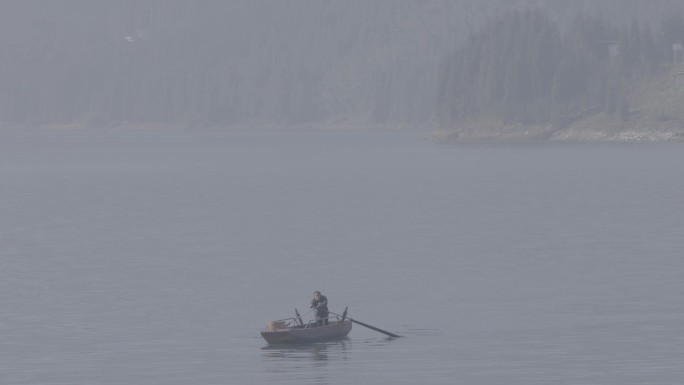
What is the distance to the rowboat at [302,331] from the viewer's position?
179ft

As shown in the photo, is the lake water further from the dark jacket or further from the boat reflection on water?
the dark jacket

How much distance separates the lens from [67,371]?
51750 mm

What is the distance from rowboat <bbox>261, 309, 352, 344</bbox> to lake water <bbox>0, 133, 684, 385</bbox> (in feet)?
1.31

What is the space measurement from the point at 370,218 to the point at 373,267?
1178 inches

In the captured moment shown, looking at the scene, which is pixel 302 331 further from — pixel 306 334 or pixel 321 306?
pixel 321 306

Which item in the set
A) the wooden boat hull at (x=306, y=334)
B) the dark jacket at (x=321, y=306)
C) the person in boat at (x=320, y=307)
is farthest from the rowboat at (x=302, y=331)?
the dark jacket at (x=321, y=306)

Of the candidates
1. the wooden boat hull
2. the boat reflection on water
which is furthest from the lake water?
the wooden boat hull

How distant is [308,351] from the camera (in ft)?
179

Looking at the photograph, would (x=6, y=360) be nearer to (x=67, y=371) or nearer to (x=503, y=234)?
(x=67, y=371)

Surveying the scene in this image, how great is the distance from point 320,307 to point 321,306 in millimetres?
57

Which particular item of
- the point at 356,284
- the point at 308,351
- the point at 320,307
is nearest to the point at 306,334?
the point at 308,351

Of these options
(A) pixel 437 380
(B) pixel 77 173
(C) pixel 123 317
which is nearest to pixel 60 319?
(C) pixel 123 317

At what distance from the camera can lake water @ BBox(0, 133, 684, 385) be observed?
52344 mm

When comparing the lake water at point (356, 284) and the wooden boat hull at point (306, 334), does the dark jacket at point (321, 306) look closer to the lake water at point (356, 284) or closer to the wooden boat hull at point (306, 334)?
the wooden boat hull at point (306, 334)
